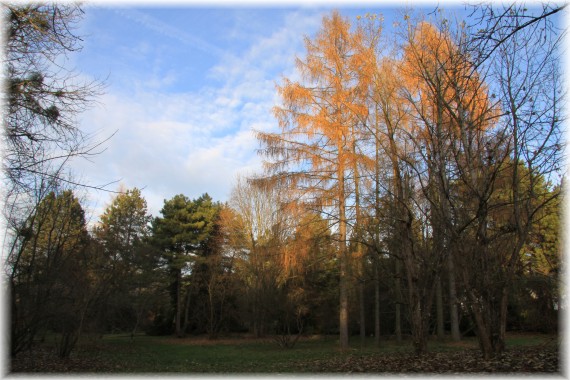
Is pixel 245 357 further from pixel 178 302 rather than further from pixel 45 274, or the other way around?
pixel 178 302

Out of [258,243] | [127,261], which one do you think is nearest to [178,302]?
[258,243]

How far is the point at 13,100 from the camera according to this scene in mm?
5281

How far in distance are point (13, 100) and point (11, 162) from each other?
803 mm

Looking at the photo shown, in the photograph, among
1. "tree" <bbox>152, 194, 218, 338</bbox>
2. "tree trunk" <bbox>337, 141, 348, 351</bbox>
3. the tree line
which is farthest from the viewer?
"tree" <bbox>152, 194, 218, 338</bbox>

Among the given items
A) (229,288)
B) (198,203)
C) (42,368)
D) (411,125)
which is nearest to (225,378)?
(42,368)

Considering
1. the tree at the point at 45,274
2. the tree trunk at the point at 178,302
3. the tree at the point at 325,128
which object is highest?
the tree at the point at 325,128

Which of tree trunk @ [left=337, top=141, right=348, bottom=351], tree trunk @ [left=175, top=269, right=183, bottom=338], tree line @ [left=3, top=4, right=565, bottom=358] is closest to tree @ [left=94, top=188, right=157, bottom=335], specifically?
tree line @ [left=3, top=4, right=565, bottom=358]

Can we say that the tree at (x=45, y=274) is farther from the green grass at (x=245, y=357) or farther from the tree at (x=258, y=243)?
the tree at (x=258, y=243)

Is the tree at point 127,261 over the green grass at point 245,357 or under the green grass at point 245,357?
over

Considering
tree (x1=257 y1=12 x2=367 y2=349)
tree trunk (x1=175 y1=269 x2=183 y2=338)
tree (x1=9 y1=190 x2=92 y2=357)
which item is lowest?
tree trunk (x1=175 y1=269 x2=183 y2=338)

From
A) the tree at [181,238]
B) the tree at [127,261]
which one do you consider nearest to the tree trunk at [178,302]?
the tree at [181,238]

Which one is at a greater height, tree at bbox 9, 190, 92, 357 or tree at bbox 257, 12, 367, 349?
tree at bbox 257, 12, 367, 349

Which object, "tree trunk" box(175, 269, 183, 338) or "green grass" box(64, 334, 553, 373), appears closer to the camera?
"green grass" box(64, 334, 553, 373)

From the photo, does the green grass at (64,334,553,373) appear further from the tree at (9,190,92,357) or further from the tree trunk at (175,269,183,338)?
the tree trunk at (175,269,183,338)
